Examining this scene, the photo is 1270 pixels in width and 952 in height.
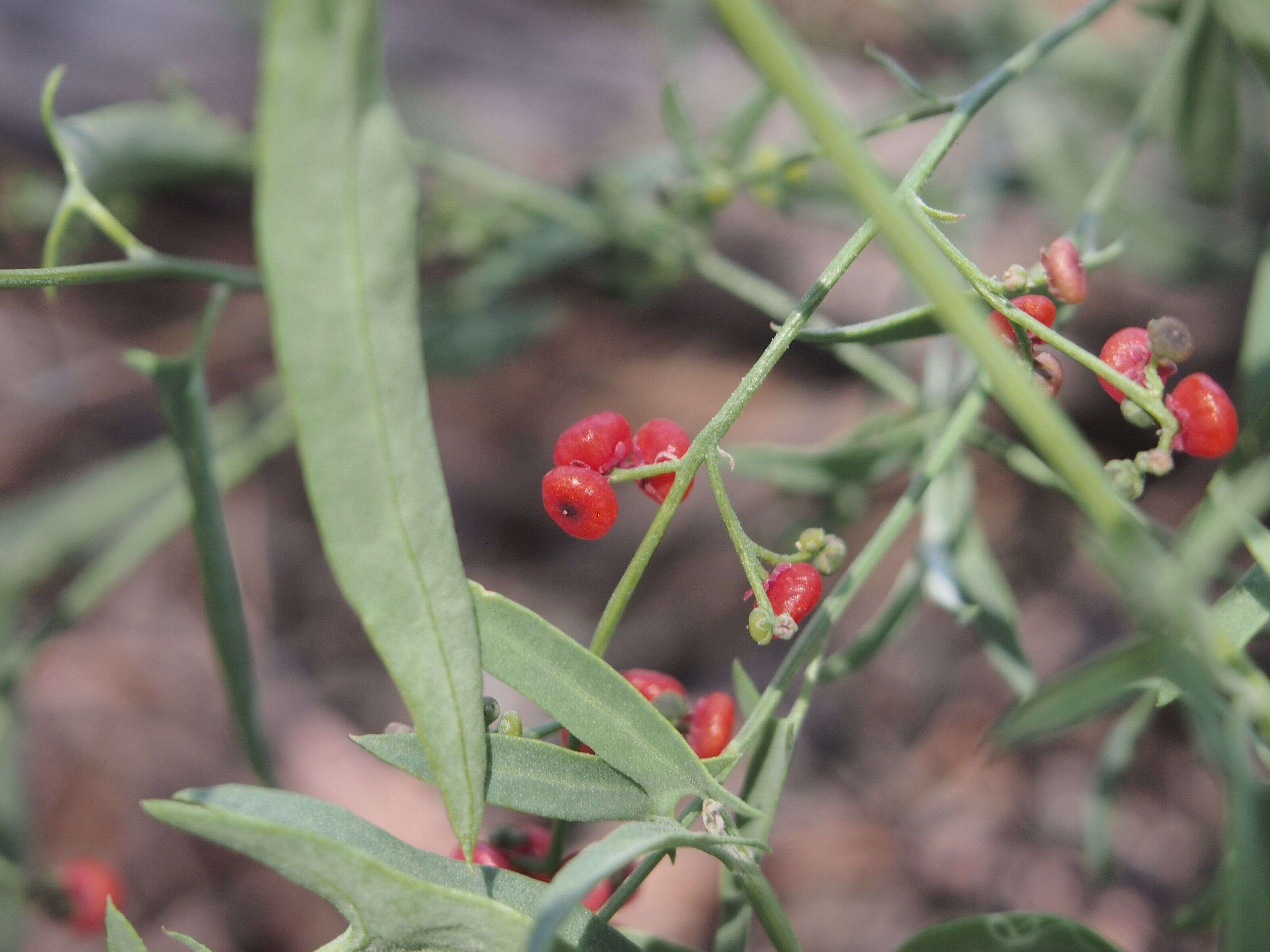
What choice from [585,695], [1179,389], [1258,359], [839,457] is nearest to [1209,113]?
[1258,359]

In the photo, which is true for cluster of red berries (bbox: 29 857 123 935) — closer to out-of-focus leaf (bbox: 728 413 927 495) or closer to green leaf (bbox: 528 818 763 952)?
green leaf (bbox: 528 818 763 952)

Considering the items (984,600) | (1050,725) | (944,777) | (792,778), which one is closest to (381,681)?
(792,778)

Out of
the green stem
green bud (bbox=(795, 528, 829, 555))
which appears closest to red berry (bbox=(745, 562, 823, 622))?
green bud (bbox=(795, 528, 829, 555))

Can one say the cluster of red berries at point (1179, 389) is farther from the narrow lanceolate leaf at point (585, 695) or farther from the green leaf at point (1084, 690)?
the narrow lanceolate leaf at point (585, 695)

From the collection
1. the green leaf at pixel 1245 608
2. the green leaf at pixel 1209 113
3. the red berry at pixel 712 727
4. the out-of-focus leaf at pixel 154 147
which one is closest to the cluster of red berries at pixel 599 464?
the red berry at pixel 712 727

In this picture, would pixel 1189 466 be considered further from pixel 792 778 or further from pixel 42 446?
pixel 42 446

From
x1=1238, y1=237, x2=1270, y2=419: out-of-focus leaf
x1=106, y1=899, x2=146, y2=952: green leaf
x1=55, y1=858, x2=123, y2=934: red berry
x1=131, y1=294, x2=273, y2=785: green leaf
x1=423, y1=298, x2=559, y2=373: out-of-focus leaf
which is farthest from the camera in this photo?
x1=423, y1=298, x2=559, y2=373: out-of-focus leaf
